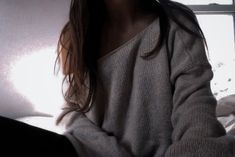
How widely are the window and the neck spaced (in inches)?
43.3

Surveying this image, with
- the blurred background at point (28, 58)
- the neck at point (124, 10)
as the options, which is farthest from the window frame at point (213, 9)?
the neck at point (124, 10)

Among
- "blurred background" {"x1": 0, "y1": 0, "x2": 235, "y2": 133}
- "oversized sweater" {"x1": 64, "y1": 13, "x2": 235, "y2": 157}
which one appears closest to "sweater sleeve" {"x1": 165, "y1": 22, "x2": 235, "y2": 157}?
"oversized sweater" {"x1": 64, "y1": 13, "x2": 235, "y2": 157}

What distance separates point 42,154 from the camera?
678 millimetres

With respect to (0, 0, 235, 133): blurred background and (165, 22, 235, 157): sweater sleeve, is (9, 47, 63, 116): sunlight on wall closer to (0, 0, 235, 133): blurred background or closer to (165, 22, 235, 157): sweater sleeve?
(0, 0, 235, 133): blurred background

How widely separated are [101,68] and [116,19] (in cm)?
16

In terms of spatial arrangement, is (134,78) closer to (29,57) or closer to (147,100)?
(147,100)

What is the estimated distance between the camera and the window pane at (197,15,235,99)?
1.96 m

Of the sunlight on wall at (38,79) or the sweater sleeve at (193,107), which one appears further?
the sunlight on wall at (38,79)

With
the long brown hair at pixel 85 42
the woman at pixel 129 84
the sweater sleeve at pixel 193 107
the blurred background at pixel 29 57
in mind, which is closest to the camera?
the sweater sleeve at pixel 193 107

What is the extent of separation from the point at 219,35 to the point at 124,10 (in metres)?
1.26

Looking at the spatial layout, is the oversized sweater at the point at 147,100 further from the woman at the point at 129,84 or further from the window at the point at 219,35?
the window at the point at 219,35

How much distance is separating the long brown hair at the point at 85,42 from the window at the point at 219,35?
1.11 metres

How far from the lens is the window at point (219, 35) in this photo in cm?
196

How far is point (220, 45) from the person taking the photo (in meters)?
2.04
